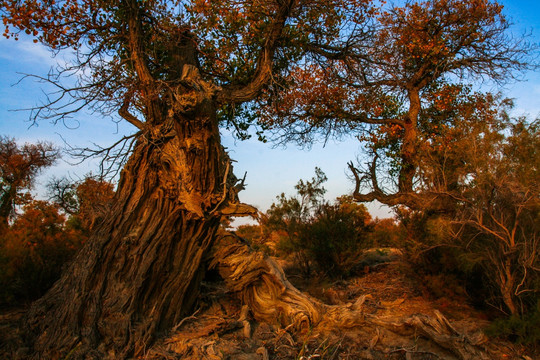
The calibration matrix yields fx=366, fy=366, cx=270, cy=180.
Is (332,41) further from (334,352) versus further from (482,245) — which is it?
(334,352)

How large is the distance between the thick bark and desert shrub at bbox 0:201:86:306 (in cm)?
152

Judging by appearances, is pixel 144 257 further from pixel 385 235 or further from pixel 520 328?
pixel 385 235

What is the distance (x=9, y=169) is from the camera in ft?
45.7

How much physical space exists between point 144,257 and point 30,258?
2932 mm

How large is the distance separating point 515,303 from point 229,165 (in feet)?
16.3

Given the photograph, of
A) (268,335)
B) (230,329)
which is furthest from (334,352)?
(230,329)

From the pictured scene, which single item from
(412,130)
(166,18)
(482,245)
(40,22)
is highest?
(166,18)

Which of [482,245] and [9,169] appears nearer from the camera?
[482,245]

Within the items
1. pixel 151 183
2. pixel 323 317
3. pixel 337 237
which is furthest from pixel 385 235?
pixel 151 183

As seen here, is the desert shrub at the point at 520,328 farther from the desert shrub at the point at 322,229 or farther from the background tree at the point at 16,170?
the background tree at the point at 16,170

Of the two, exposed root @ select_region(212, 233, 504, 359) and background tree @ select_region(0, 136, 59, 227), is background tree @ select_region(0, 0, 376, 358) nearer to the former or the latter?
exposed root @ select_region(212, 233, 504, 359)

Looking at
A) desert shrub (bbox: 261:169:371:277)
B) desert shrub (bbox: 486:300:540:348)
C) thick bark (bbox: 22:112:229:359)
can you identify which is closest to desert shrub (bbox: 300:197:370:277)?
desert shrub (bbox: 261:169:371:277)

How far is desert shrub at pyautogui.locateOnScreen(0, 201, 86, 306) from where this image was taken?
Result: 20.3 feet

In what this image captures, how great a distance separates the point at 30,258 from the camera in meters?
6.66
